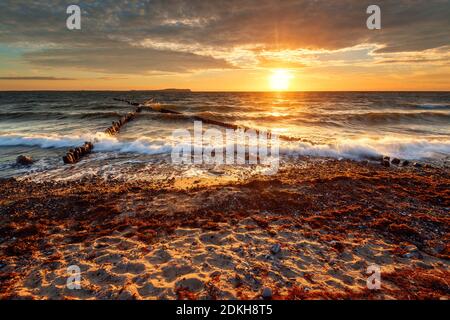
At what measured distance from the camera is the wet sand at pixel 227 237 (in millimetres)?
4301

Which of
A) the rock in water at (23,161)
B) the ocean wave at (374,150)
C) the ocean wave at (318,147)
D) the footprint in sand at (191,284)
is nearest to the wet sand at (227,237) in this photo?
the footprint in sand at (191,284)

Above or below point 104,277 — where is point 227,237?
above

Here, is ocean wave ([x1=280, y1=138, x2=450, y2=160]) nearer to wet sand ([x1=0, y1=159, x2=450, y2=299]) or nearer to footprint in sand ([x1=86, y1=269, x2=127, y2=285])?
wet sand ([x1=0, y1=159, x2=450, y2=299])

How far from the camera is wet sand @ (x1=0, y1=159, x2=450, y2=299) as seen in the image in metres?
4.30

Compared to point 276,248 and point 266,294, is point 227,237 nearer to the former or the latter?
point 276,248

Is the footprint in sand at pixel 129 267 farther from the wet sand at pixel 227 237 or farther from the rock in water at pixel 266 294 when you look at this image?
the rock in water at pixel 266 294

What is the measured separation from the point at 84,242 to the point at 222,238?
316 cm

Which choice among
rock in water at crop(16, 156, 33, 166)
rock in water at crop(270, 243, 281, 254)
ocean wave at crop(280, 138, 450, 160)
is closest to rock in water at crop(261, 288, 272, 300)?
rock in water at crop(270, 243, 281, 254)

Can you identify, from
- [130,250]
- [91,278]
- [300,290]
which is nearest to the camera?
[300,290]

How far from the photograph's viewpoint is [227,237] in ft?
19.0

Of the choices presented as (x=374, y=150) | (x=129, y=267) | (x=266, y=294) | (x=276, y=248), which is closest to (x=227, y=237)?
(x=276, y=248)
